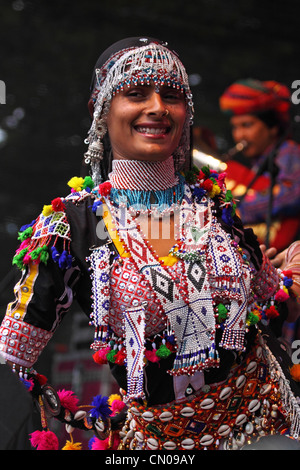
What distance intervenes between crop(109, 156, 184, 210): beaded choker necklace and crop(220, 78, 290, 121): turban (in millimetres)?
3052

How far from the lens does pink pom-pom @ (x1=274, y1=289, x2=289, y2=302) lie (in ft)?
6.90

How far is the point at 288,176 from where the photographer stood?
4.58 metres

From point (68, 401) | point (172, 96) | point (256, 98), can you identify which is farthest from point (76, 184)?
point (256, 98)

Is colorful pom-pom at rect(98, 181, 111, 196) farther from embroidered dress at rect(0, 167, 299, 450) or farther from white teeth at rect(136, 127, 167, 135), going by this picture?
white teeth at rect(136, 127, 167, 135)

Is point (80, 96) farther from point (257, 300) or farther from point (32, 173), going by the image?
point (257, 300)

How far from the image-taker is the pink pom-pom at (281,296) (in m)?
2.10

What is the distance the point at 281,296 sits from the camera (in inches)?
82.9

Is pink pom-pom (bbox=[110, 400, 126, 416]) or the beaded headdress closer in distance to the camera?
the beaded headdress

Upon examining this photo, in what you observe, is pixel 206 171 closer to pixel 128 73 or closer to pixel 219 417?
pixel 128 73

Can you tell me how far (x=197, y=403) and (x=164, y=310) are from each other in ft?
0.99

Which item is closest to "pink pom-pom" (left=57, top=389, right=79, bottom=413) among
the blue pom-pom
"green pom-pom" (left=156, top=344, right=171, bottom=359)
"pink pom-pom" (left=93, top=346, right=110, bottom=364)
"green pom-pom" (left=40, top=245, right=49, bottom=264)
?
the blue pom-pom

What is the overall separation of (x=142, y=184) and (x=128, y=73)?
32cm
